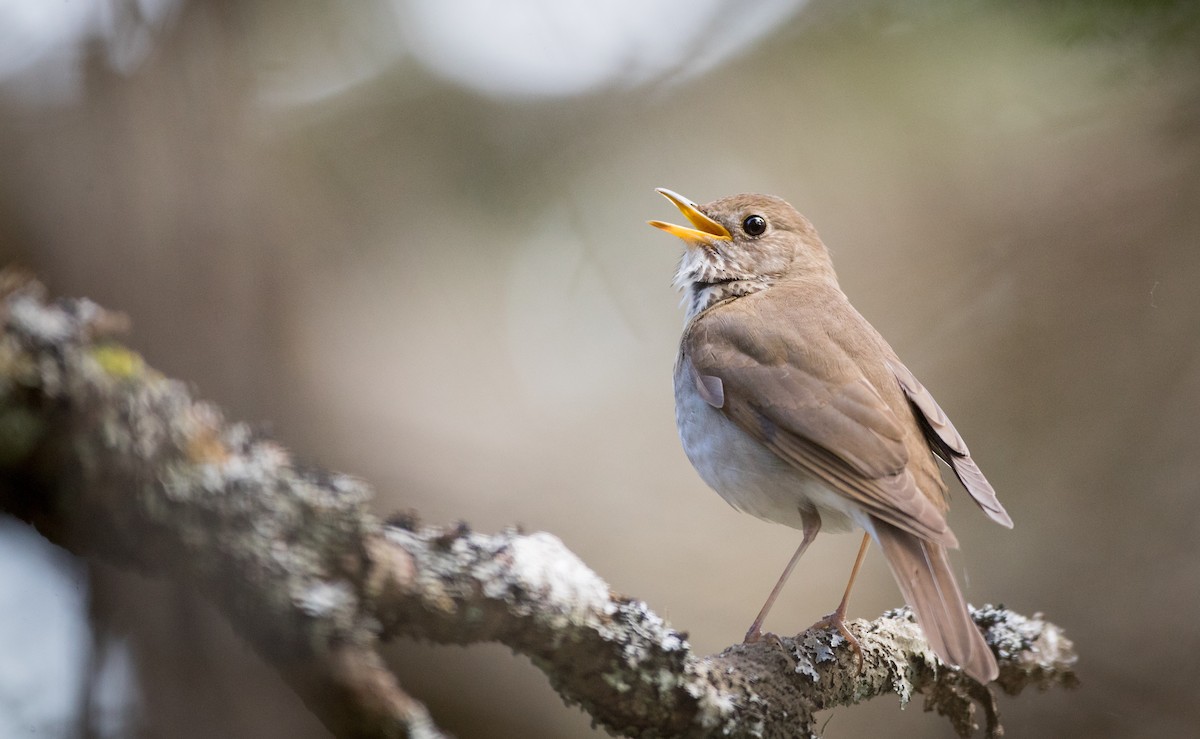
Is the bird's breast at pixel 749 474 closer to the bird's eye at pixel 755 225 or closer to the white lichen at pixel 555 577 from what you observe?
the bird's eye at pixel 755 225

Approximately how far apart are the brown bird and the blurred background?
109cm

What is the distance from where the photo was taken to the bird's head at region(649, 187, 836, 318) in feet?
10.7

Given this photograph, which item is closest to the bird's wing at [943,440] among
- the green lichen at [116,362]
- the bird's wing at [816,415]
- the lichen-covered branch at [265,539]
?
the bird's wing at [816,415]

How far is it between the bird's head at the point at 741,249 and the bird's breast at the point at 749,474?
599 mm

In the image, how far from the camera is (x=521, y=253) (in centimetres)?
423

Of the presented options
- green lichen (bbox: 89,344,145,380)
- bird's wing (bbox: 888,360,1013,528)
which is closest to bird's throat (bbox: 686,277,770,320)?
bird's wing (bbox: 888,360,1013,528)

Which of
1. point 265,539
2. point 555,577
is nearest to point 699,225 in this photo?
→ point 555,577

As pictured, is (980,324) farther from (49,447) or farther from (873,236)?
(49,447)

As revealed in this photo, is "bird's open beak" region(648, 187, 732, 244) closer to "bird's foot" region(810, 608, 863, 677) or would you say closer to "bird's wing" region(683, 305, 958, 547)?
"bird's wing" region(683, 305, 958, 547)

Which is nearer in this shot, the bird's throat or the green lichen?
the green lichen

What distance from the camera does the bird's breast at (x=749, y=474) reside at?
8.29 ft

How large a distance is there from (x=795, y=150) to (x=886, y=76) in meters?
0.53

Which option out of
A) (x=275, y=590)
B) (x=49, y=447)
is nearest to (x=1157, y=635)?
(x=275, y=590)

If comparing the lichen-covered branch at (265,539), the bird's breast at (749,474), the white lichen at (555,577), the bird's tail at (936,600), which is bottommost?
the lichen-covered branch at (265,539)
